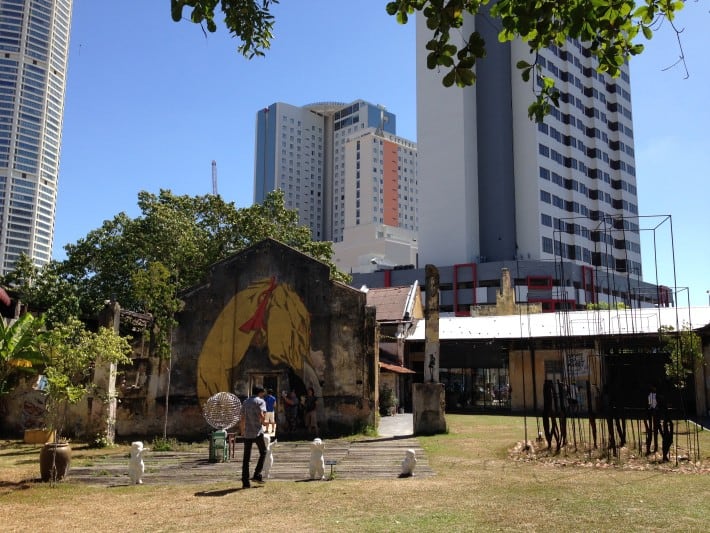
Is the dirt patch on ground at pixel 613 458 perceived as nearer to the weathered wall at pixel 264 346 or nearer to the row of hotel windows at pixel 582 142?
the weathered wall at pixel 264 346

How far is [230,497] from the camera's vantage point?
1126 centimetres

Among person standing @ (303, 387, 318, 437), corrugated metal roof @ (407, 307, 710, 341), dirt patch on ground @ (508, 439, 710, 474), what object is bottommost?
dirt patch on ground @ (508, 439, 710, 474)

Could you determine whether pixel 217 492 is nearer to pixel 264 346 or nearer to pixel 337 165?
pixel 264 346

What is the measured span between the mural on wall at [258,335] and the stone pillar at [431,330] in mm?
3932

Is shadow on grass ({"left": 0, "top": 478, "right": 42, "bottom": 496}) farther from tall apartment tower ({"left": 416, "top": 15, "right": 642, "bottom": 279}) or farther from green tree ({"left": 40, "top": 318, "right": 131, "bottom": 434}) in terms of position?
tall apartment tower ({"left": 416, "top": 15, "right": 642, "bottom": 279})

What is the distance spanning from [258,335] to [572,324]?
18.6 m

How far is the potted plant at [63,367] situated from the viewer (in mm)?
13320

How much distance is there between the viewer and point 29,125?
11812cm

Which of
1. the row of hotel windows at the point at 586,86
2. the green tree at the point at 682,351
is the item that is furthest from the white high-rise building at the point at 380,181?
the green tree at the point at 682,351

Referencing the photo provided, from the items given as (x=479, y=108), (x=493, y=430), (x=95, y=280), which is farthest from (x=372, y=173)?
(x=493, y=430)

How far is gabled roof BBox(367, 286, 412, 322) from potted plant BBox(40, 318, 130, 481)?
2203cm

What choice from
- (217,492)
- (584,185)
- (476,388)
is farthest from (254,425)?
(584,185)

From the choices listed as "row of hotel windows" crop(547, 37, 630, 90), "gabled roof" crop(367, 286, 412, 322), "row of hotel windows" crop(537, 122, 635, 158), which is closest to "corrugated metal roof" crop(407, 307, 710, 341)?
"gabled roof" crop(367, 286, 412, 322)

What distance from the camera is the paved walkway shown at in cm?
1363
